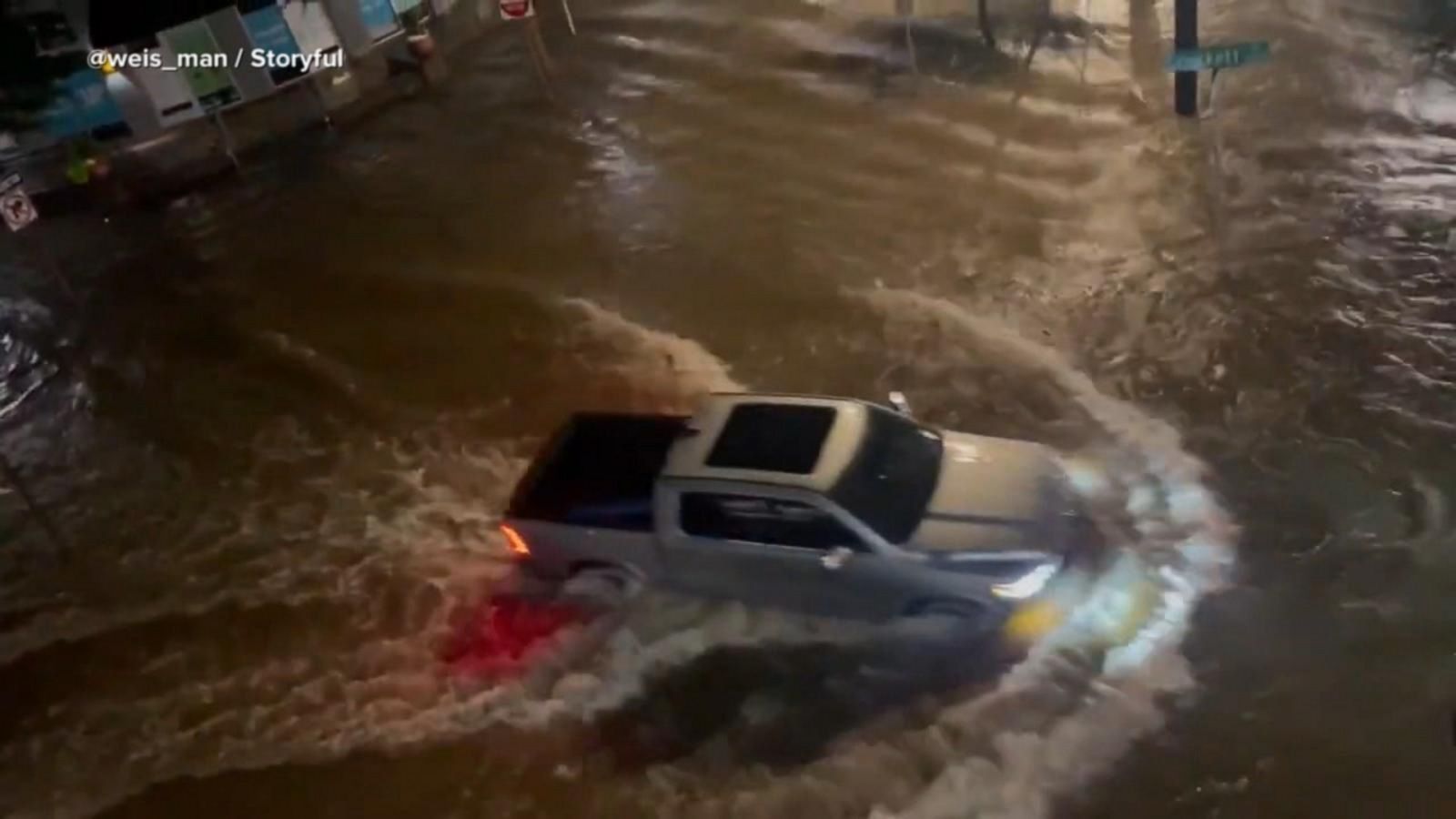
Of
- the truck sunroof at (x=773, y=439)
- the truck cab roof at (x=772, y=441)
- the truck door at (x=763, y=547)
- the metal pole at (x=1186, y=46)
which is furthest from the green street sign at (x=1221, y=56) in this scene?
the truck door at (x=763, y=547)

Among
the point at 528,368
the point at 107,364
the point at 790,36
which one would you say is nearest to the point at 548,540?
the point at 528,368

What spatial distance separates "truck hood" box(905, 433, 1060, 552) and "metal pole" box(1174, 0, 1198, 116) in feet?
22.3

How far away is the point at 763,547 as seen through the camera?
9125 millimetres

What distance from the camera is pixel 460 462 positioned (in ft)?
39.7

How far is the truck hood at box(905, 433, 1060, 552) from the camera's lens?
888 cm

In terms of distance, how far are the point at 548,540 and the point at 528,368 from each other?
3915 mm

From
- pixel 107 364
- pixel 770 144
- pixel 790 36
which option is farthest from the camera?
pixel 790 36

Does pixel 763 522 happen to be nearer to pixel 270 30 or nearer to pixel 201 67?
pixel 201 67

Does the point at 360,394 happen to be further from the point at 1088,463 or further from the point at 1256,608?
the point at 1256,608

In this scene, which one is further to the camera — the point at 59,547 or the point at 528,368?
the point at 528,368

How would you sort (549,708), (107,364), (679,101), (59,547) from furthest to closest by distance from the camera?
(679,101)
(107,364)
(59,547)
(549,708)

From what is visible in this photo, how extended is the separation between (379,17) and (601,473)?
12.0 m

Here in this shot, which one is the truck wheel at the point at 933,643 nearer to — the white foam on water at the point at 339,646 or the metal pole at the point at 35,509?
the white foam on water at the point at 339,646

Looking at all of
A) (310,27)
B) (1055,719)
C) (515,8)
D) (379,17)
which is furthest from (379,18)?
(1055,719)
